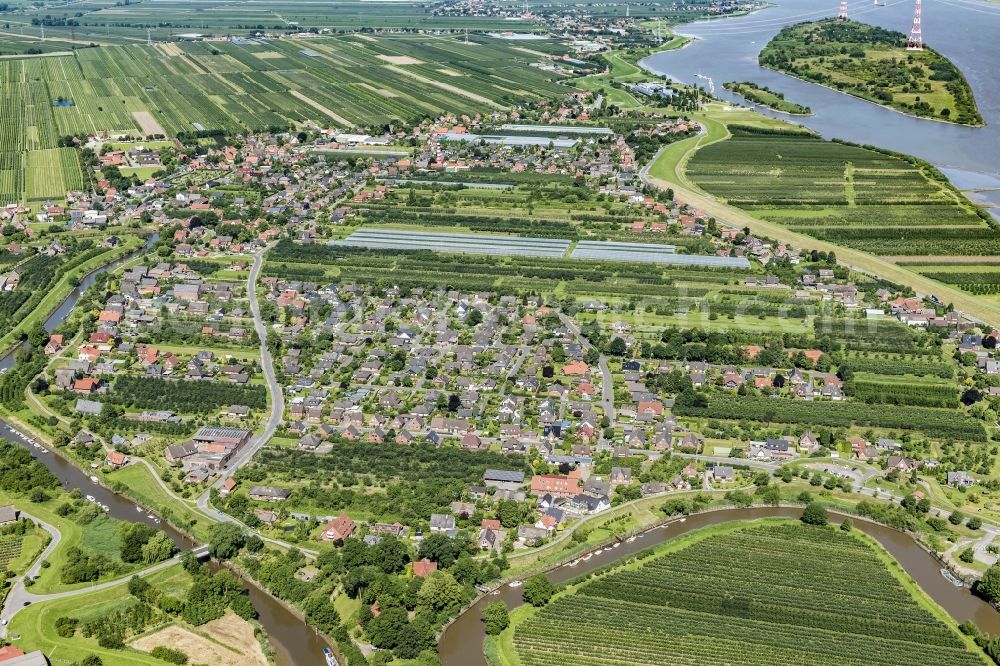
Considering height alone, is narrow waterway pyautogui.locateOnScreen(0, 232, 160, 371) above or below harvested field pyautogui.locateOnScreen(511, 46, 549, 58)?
below

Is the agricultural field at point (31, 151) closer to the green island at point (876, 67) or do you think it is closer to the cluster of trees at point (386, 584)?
the cluster of trees at point (386, 584)

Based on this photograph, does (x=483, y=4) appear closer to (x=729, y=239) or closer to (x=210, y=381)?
(x=729, y=239)

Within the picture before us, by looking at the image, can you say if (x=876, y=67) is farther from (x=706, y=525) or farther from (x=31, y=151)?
(x=706, y=525)

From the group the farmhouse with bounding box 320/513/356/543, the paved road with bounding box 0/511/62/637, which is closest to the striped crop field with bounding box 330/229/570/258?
the farmhouse with bounding box 320/513/356/543

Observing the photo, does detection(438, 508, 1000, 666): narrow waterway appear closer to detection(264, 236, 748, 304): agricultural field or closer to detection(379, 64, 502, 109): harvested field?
detection(264, 236, 748, 304): agricultural field

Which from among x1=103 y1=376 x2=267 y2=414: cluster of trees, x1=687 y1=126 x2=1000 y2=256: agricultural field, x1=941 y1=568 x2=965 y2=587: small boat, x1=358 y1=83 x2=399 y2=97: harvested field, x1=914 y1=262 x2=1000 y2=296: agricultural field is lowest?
x1=941 y1=568 x2=965 y2=587: small boat
